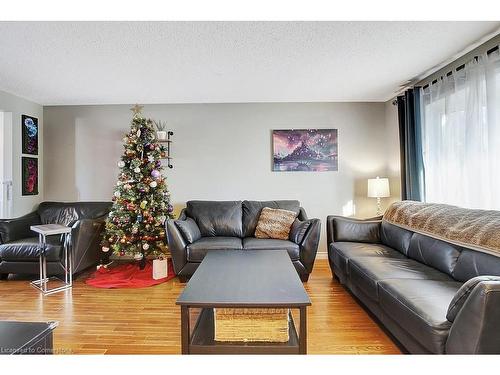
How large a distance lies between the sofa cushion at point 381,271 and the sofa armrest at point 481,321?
77cm

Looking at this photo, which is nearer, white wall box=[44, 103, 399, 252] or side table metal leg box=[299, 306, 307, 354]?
side table metal leg box=[299, 306, 307, 354]

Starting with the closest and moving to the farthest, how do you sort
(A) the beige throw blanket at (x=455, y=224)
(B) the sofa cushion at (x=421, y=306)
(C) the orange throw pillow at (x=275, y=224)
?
1. (B) the sofa cushion at (x=421, y=306)
2. (A) the beige throw blanket at (x=455, y=224)
3. (C) the orange throw pillow at (x=275, y=224)

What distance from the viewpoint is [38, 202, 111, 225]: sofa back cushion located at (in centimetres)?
381

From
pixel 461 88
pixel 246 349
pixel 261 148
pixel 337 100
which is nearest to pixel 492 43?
pixel 461 88

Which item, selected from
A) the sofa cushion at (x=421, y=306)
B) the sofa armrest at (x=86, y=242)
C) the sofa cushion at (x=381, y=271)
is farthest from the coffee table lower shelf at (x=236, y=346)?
the sofa armrest at (x=86, y=242)

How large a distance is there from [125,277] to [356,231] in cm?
284

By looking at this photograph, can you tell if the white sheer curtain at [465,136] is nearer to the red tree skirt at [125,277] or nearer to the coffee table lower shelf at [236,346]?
the coffee table lower shelf at [236,346]

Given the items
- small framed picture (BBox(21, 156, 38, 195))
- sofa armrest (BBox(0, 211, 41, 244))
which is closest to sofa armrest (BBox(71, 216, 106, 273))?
sofa armrest (BBox(0, 211, 41, 244))

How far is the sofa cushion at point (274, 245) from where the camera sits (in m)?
3.05

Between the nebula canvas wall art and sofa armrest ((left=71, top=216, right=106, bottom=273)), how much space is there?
Result: 2649 mm

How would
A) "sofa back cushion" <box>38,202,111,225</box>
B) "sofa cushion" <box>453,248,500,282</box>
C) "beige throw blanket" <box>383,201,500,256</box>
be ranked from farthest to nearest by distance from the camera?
"sofa back cushion" <box>38,202,111,225</box> → "beige throw blanket" <box>383,201,500,256</box> → "sofa cushion" <box>453,248,500,282</box>

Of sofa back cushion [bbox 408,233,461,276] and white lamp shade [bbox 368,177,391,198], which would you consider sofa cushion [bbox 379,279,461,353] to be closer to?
sofa back cushion [bbox 408,233,461,276]
